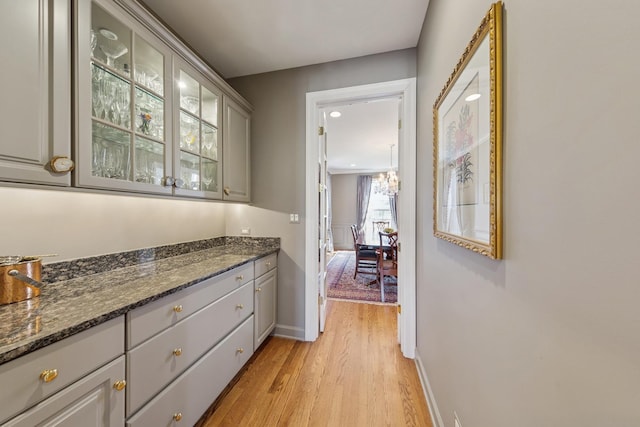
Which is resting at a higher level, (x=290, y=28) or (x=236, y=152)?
(x=290, y=28)

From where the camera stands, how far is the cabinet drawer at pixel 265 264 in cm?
201

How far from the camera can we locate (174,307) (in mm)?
1185

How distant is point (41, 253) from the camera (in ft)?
3.91

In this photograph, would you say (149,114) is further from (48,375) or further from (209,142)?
(48,375)

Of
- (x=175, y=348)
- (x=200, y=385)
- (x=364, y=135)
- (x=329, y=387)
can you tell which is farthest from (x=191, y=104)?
(x=364, y=135)

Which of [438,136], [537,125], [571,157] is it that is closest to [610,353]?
[571,157]

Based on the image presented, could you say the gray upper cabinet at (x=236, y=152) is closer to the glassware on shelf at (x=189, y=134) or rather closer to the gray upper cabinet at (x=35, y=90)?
the glassware on shelf at (x=189, y=134)

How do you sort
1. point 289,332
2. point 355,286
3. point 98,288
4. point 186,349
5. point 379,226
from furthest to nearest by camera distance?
1. point 379,226
2. point 355,286
3. point 289,332
4. point 186,349
5. point 98,288

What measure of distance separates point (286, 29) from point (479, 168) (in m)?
1.77

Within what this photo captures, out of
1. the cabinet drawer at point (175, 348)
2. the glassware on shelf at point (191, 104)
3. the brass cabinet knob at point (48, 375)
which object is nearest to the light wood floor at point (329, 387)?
the cabinet drawer at point (175, 348)

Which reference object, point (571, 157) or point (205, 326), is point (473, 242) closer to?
point (571, 157)

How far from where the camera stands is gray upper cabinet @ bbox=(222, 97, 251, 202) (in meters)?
2.06

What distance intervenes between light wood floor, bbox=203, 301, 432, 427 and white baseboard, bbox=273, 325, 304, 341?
54mm

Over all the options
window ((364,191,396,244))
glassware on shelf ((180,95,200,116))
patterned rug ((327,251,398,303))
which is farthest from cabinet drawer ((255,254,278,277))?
window ((364,191,396,244))
